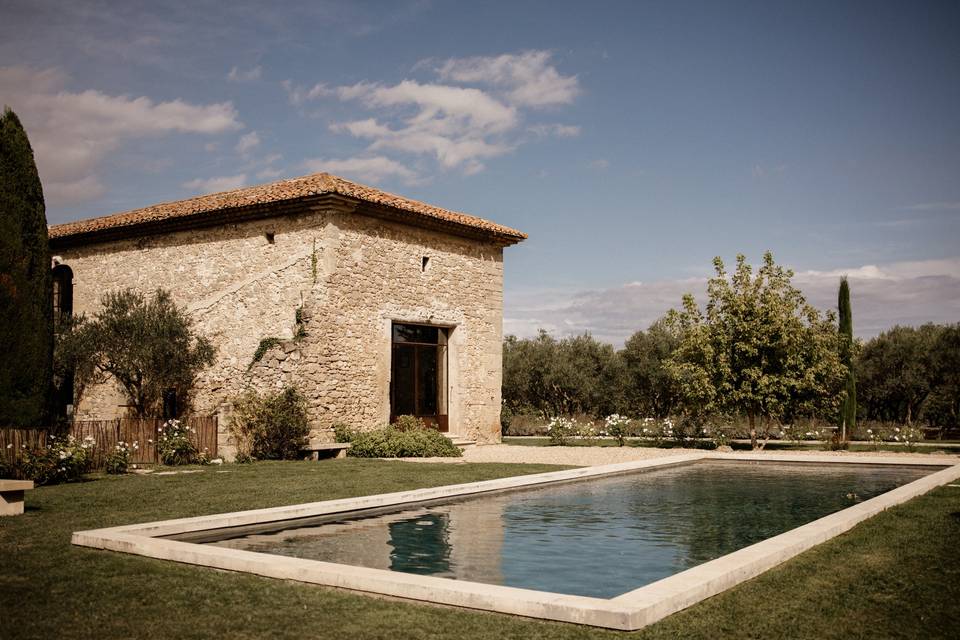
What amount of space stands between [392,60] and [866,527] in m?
14.4

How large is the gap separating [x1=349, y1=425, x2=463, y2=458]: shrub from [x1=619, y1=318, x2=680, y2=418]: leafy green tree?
1638cm

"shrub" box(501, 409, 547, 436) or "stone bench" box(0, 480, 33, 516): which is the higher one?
"stone bench" box(0, 480, 33, 516)

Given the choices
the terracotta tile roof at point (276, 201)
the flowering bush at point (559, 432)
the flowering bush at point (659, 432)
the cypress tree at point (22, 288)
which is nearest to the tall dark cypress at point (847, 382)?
the flowering bush at point (659, 432)

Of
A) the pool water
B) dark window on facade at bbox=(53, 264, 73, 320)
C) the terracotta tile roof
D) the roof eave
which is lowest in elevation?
the pool water

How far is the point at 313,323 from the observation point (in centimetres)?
1756

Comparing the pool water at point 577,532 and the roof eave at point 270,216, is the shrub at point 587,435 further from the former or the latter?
the pool water at point 577,532

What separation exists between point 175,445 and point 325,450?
10.8 ft

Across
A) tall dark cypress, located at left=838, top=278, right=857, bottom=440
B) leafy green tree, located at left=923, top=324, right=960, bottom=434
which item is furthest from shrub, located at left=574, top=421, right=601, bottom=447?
leafy green tree, located at left=923, top=324, right=960, bottom=434

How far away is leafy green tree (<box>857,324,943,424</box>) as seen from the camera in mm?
32125

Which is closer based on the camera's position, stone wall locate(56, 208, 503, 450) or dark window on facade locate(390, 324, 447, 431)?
stone wall locate(56, 208, 503, 450)

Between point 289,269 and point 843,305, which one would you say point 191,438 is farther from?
point 843,305

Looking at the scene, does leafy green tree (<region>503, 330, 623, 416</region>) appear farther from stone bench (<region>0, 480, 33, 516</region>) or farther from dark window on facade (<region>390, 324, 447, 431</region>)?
stone bench (<region>0, 480, 33, 516</region>)

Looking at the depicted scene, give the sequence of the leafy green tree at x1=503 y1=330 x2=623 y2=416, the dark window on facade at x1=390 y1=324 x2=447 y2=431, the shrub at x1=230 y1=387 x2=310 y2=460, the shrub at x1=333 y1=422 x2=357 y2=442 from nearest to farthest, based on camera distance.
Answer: the shrub at x1=230 y1=387 x2=310 y2=460, the shrub at x1=333 y1=422 x2=357 y2=442, the dark window on facade at x1=390 y1=324 x2=447 y2=431, the leafy green tree at x1=503 y1=330 x2=623 y2=416

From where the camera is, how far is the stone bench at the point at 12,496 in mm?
8523
